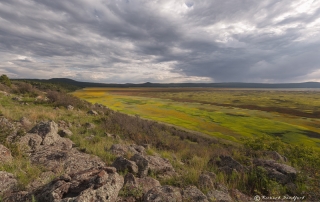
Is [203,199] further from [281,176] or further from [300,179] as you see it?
[300,179]

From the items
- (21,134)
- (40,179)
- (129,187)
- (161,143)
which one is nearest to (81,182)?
(129,187)

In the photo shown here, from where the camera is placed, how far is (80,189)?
3387 mm

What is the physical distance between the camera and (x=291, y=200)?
409 cm

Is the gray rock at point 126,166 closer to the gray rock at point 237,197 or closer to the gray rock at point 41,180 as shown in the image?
the gray rock at point 41,180

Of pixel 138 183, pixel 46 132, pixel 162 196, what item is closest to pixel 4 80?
pixel 46 132

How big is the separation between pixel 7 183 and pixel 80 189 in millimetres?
1809

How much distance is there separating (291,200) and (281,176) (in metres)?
1.08

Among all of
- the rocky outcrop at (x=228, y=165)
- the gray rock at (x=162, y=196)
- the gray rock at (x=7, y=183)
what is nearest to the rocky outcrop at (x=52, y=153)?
the gray rock at (x=7, y=183)

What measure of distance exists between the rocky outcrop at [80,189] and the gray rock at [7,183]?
0.36 metres

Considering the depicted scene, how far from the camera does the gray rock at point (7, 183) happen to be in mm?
3486

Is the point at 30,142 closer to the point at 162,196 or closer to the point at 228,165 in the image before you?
the point at 162,196

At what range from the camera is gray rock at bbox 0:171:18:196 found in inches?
137

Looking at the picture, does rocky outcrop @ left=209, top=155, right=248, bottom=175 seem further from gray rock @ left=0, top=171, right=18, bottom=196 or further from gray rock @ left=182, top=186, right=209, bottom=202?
gray rock @ left=0, top=171, right=18, bottom=196

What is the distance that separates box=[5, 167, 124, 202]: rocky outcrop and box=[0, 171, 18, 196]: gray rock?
1.18ft
